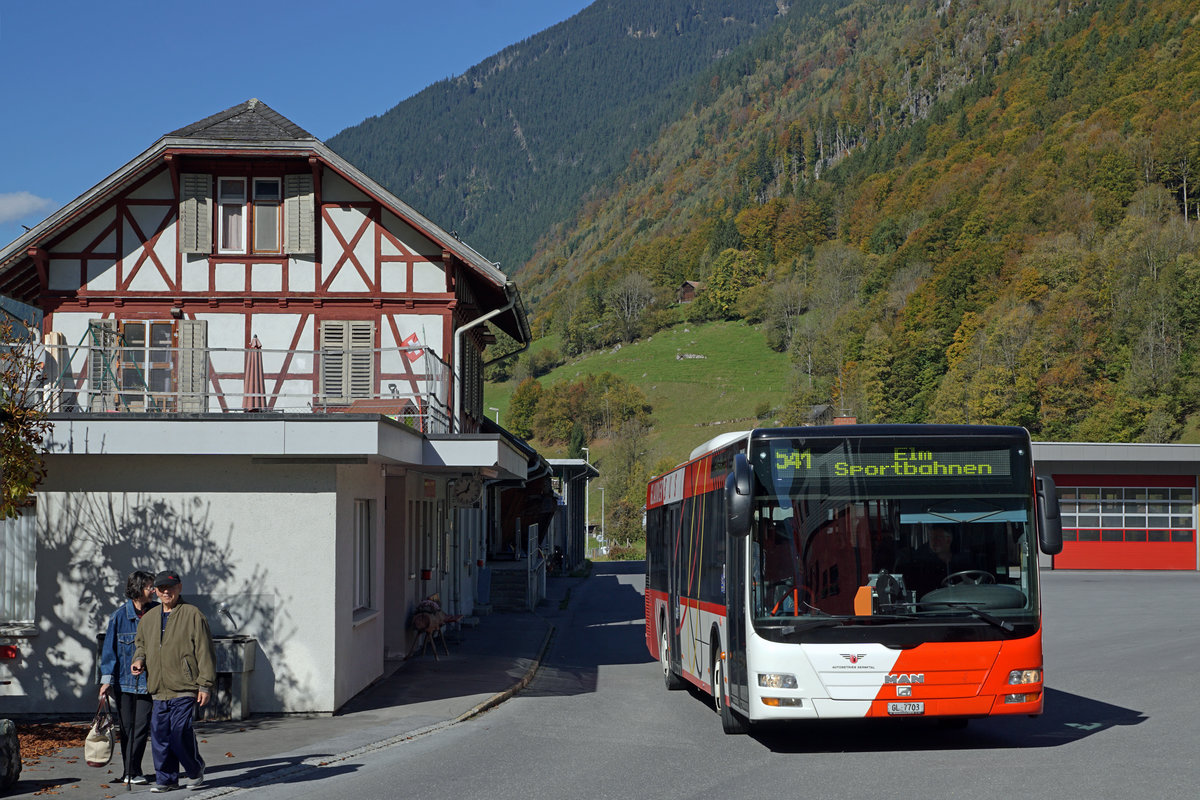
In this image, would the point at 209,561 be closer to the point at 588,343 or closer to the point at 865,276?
the point at 865,276

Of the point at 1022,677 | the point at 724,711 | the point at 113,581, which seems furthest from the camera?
the point at 113,581

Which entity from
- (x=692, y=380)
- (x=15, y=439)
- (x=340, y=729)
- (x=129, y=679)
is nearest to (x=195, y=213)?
(x=15, y=439)

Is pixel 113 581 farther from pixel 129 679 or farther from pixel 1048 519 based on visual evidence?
pixel 1048 519

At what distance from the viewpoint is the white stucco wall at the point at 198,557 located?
45.3 ft

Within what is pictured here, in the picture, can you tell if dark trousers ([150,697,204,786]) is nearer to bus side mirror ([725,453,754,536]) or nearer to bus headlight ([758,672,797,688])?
bus side mirror ([725,453,754,536])

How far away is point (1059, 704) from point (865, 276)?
398 ft

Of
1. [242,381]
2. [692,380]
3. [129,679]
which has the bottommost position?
[129,679]

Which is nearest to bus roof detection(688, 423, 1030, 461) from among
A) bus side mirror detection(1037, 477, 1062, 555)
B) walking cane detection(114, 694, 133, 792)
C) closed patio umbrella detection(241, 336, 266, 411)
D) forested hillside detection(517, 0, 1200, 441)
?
bus side mirror detection(1037, 477, 1062, 555)

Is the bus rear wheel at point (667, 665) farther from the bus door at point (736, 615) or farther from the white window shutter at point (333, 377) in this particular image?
the white window shutter at point (333, 377)

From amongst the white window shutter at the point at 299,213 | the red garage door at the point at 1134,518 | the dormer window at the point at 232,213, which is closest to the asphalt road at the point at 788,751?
the white window shutter at the point at 299,213

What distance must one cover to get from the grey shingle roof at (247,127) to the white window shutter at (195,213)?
0.80 m

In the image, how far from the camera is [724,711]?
40.2ft

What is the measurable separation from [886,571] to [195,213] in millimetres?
16194

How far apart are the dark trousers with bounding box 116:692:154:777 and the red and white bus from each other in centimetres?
477
